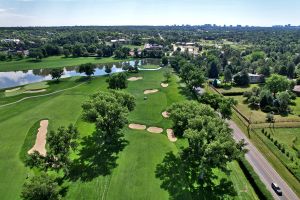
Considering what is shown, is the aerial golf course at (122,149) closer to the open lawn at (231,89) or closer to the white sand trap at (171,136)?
the white sand trap at (171,136)

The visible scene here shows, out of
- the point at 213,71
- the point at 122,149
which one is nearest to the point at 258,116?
the point at 122,149

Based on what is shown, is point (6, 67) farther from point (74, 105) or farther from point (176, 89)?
point (176, 89)

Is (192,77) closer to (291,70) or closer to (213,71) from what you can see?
(213,71)

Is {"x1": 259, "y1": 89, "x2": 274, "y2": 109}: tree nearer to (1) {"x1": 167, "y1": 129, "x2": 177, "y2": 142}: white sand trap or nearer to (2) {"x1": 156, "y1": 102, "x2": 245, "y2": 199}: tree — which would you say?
(1) {"x1": 167, "y1": 129, "x2": 177, "y2": 142}: white sand trap

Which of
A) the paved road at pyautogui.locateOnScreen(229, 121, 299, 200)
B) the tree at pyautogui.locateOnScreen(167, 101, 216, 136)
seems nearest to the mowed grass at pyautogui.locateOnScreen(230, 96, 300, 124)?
the paved road at pyautogui.locateOnScreen(229, 121, 299, 200)

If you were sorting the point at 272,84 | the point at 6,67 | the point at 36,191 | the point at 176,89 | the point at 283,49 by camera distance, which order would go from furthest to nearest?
the point at 283,49, the point at 6,67, the point at 176,89, the point at 272,84, the point at 36,191

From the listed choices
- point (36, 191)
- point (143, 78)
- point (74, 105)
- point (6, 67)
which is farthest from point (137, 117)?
point (6, 67)
